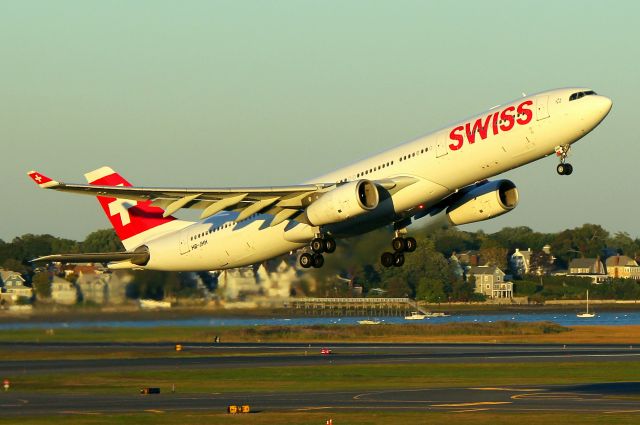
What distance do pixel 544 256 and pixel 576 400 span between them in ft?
484

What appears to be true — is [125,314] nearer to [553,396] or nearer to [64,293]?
A: [64,293]

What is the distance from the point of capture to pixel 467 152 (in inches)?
1982

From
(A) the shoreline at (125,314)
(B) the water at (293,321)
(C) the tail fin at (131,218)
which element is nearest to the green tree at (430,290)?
(B) the water at (293,321)

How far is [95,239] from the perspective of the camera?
271ft

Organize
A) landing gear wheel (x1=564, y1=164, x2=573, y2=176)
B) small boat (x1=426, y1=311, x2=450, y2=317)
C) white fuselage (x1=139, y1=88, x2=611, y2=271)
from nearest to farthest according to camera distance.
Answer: white fuselage (x1=139, y1=88, x2=611, y2=271) < landing gear wheel (x1=564, y1=164, x2=573, y2=176) < small boat (x1=426, y1=311, x2=450, y2=317)

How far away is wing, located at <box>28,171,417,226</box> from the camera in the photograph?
5200 centimetres

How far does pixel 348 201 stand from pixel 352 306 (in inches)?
1895

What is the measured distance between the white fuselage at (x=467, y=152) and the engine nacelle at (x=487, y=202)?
334 centimetres

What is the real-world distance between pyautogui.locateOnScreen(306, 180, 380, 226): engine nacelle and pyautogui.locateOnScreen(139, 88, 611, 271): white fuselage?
1.42m

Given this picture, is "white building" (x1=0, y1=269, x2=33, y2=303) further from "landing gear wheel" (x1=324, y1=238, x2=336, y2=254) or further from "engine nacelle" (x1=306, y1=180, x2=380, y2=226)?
"engine nacelle" (x1=306, y1=180, x2=380, y2=226)

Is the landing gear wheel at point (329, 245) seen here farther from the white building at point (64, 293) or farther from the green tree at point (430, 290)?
the green tree at point (430, 290)

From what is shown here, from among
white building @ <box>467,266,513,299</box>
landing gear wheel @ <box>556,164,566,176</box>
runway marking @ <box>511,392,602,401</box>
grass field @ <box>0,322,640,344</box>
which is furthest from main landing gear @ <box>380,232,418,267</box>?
white building @ <box>467,266,513,299</box>

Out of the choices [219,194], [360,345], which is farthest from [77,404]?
[360,345]

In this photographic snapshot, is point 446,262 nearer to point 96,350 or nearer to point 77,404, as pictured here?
point 96,350
